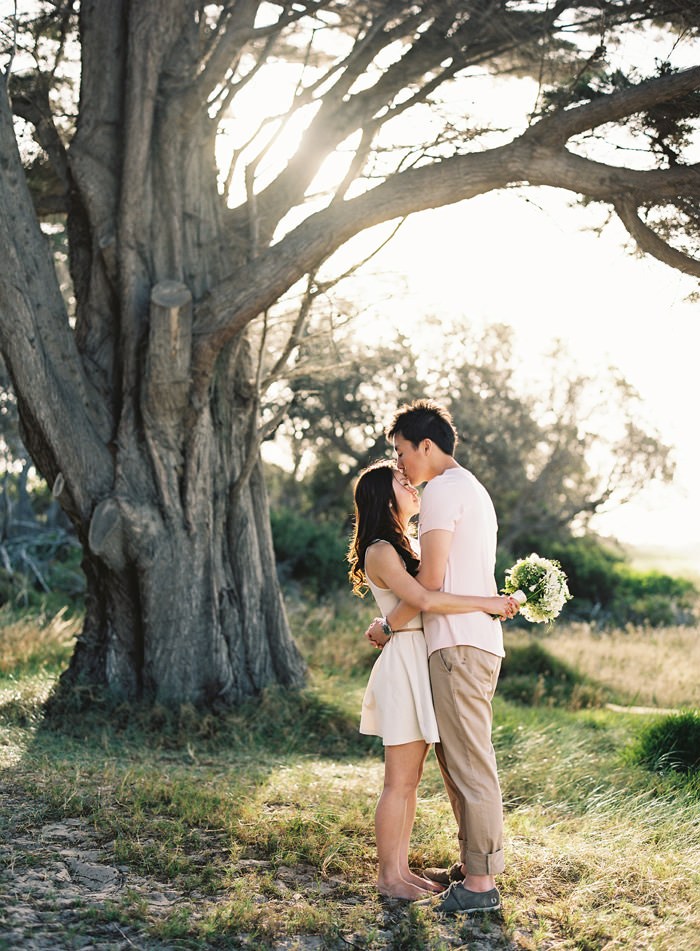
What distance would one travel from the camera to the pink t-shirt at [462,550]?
434cm

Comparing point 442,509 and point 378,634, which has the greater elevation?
point 442,509

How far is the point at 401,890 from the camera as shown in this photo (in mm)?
4477

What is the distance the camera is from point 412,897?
4.44 metres

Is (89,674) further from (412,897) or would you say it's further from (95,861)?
(412,897)

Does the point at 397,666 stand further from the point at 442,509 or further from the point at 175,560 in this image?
the point at 175,560

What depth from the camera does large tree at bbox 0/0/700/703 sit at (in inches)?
287

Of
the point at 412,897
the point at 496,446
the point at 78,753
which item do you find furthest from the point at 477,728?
the point at 496,446

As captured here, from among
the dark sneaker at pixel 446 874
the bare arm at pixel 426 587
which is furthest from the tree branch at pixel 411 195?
the dark sneaker at pixel 446 874

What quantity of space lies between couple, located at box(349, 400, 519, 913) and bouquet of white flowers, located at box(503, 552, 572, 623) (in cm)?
40

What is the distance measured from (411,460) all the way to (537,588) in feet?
3.08

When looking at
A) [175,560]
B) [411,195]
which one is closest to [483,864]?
[175,560]

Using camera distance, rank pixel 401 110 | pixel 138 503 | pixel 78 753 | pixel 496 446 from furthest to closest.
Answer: pixel 496 446, pixel 401 110, pixel 138 503, pixel 78 753

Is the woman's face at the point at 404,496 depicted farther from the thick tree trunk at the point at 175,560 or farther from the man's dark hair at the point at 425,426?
the thick tree trunk at the point at 175,560

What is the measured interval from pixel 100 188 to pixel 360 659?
566 centimetres
